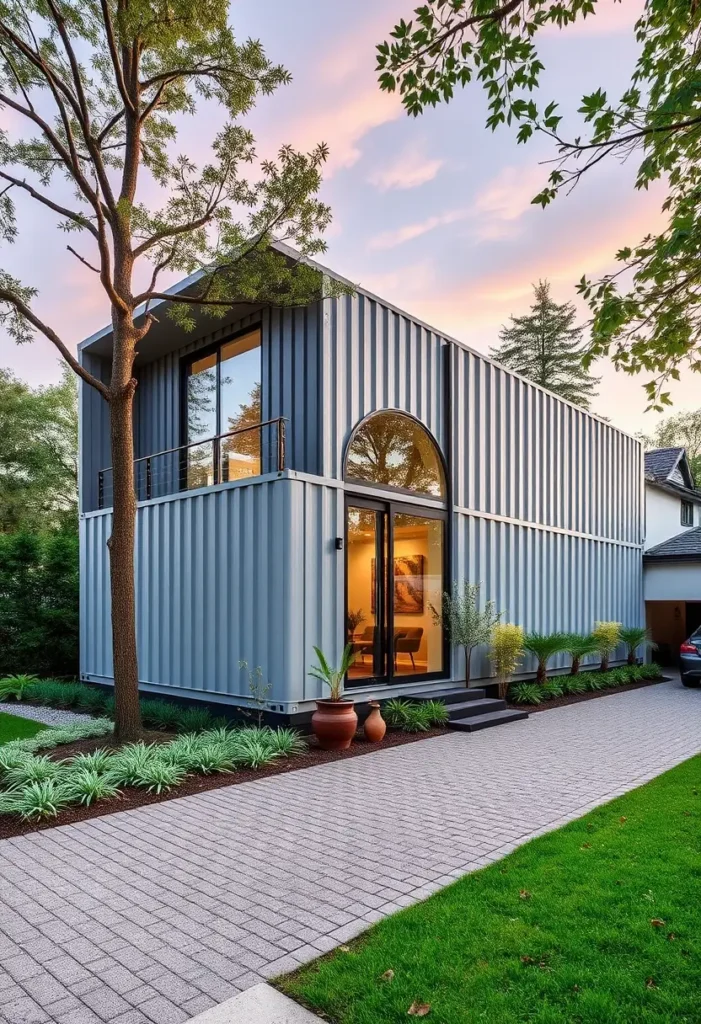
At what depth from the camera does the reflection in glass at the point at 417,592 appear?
9383mm

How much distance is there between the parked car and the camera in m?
13.8

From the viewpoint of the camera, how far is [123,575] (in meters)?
7.34

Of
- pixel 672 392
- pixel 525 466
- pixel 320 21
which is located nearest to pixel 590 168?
pixel 672 392

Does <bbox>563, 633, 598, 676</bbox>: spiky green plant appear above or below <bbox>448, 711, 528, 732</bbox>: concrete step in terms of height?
above

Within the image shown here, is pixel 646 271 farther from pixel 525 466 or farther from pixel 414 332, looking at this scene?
pixel 525 466

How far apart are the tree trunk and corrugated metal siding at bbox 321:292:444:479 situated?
2339 millimetres

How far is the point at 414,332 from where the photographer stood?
→ 32.6 ft

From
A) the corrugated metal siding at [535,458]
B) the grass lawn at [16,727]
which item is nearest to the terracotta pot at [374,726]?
the corrugated metal siding at [535,458]

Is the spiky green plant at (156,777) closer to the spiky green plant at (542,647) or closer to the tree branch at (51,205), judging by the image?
the tree branch at (51,205)

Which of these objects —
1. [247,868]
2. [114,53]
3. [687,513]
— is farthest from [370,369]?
[687,513]

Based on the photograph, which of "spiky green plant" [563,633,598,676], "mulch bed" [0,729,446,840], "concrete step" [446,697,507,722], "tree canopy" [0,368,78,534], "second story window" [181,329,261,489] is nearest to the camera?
"mulch bed" [0,729,446,840]

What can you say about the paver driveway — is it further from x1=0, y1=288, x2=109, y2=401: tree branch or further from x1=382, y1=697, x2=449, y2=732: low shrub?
x1=0, y1=288, x2=109, y2=401: tree branch

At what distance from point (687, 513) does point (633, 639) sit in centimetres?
730

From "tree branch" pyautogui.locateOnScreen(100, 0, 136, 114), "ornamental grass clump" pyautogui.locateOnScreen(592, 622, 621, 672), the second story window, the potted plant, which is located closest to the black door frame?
the potted plant
